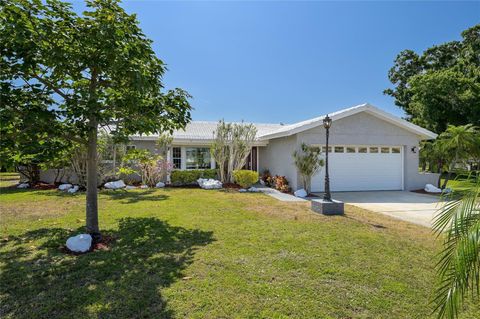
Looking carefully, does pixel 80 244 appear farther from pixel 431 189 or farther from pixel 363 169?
pixel 431 189

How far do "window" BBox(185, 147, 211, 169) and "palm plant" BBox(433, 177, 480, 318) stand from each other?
1627 centimetres

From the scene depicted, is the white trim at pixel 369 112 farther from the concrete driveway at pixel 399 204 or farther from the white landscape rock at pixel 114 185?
the white landscape rock at pixel 114 185

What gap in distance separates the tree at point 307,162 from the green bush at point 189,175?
569 cm

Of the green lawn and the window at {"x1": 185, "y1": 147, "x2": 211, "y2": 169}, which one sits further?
the window at {"x1": 185, "y1": 147, "x2": 211, "y2": 169}

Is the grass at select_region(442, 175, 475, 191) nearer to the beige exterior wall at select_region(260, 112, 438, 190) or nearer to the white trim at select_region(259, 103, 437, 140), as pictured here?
the white trim at select_region(259, 103, 437, 140)

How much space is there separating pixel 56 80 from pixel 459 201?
7.07 meters

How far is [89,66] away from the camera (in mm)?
5480

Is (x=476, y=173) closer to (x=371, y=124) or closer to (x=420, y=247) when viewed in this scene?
(x=420, y=247)

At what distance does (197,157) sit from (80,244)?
12835 millimetres

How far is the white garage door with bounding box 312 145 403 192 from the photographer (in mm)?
14867

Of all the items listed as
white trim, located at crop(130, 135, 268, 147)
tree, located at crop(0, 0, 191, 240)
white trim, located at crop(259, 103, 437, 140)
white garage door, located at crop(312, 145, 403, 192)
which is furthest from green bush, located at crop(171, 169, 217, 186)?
tree, located at crop(0, 0, 191, 240)

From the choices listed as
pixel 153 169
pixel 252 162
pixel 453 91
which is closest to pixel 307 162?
pixel 252 162

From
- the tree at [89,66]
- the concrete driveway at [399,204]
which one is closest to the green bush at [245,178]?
the concrete driveway at [399,204]

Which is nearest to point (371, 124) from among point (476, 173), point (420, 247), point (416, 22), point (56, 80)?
point (416, 22)
